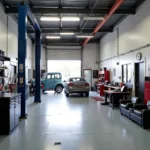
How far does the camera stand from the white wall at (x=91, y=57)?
712 inches

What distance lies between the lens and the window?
33.4ft

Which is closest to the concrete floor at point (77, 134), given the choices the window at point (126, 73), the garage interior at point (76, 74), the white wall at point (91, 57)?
the garage interior at point (76, 74)

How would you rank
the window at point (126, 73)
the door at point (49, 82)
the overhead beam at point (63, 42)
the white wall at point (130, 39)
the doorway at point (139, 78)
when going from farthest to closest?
the overhead beam at point (63, 42) < the door at point (49, 82) < the window at point (126, 73) < the doorway at point (139, 78) < the white wall at point (130, 39)

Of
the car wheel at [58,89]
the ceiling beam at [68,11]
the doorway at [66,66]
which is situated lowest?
the car wheel at [58,89]

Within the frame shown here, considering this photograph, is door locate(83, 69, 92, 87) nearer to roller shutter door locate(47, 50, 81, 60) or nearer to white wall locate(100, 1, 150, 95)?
roller shutter door locate(47, 50, 81, 60)

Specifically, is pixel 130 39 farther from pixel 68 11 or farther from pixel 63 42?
pixel 63 42

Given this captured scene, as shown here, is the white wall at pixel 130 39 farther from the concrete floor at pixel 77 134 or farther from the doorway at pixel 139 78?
the concrete floor at pixel 77 134

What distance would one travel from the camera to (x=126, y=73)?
10727 millimetres

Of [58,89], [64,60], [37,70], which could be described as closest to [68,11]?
[37,70]

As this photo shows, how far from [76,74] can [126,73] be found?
847 cm

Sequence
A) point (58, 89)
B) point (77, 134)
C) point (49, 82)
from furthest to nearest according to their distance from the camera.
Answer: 1. point (58, 89)
2. point (49, 82)
3. point (77, 134)

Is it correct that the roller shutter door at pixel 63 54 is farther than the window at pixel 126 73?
Yes

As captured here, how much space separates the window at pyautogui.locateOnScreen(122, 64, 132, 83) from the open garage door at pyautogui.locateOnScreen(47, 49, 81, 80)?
304 inches

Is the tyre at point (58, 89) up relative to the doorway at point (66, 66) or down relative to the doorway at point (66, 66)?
down
